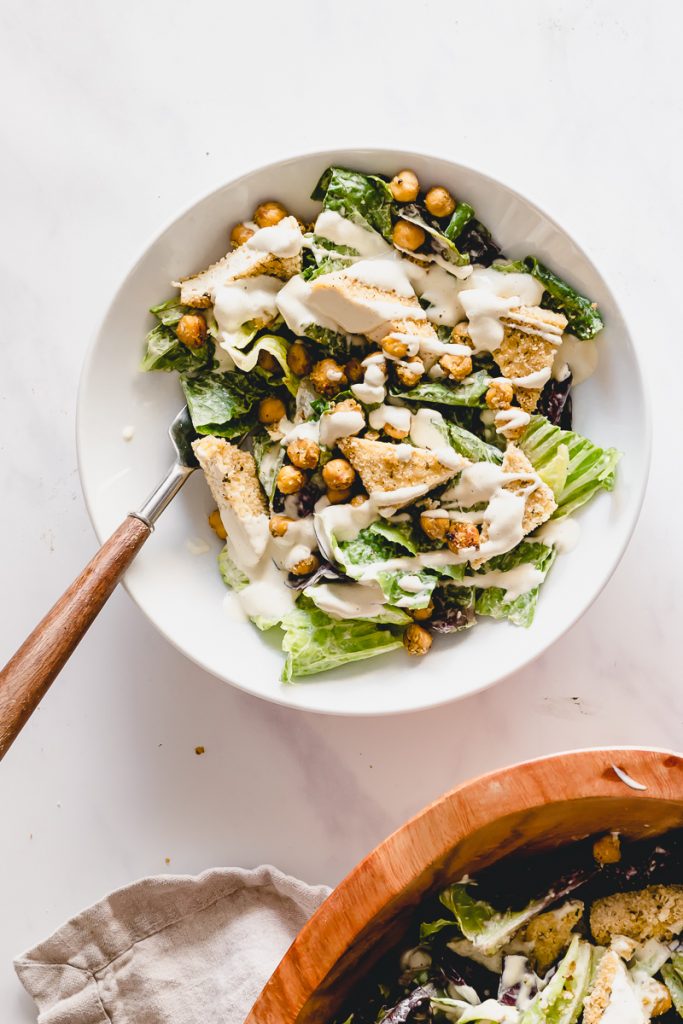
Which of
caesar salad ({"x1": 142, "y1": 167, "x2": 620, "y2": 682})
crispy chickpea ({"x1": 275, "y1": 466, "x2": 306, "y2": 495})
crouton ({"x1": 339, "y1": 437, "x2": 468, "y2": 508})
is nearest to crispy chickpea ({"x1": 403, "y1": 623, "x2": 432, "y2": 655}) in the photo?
caesar salad ({"x1": 142, "y1": 167, "x2": 620, "y2": 682})

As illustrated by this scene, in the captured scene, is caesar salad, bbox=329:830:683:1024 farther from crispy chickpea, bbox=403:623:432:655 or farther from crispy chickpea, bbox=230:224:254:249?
crispy chickpea, bbox=230:224:254:249

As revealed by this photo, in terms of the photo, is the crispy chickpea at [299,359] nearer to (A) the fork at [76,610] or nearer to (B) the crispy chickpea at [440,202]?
(A) the fork at [76,610]

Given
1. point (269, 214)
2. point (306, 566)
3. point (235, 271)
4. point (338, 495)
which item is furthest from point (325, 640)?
point (269, 214)

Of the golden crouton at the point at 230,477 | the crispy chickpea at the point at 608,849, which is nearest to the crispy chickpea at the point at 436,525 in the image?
the golden crouton at the point at 230,477

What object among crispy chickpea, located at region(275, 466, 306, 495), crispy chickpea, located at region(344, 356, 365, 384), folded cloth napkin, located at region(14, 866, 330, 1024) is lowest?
folded cloth napkin, located at region(14, 866, 330, 1024)

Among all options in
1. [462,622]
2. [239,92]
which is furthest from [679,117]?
[462,622]

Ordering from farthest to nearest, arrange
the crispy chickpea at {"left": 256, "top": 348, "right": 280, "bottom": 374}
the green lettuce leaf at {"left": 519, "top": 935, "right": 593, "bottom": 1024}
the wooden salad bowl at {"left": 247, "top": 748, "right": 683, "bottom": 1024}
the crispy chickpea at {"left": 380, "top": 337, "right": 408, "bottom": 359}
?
the crispy chickpea at {"left": 256, "top": 348, "right": 280, "bottom": 374}
the crispy chickpea at {"left": 380, "top": 337, "right": 408, "bottom": 359}
the green lettuce leaf at {"left": 519, "top": 935, "right": 593, "bottom": 1024}
the wooden salad bowl at {"left": 247, "top": 748, "right": 683, "bottom": 1024}

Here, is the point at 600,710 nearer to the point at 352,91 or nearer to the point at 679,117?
the point at 679,117
